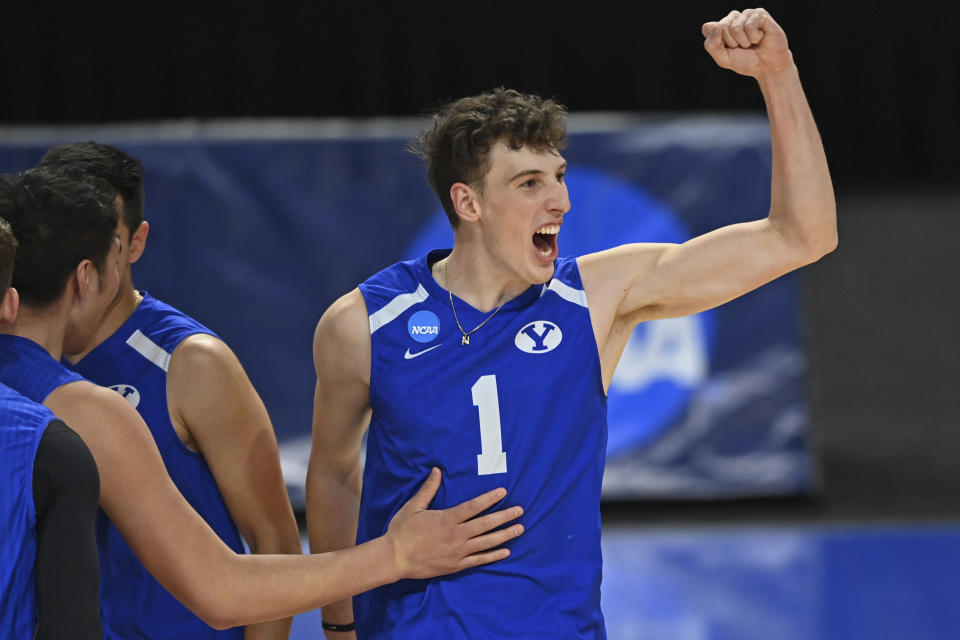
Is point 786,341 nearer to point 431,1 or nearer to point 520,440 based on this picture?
point 431,1

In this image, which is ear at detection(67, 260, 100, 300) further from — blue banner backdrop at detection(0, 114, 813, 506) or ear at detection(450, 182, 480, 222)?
blue banner backdrop at detection(0, 114, 813, 506)

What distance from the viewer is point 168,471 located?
2.69 m

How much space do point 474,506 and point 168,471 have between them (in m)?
0.73

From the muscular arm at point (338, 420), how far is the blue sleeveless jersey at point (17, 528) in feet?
3.55

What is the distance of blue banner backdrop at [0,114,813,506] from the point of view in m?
7.43

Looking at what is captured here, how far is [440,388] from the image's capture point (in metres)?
2.70

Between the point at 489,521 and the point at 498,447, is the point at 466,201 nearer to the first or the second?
the point at 498,447

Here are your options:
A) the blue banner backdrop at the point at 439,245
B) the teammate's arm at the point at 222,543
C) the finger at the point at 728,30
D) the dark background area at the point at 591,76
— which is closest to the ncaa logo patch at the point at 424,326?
the teammate's arm at the point at 222,543

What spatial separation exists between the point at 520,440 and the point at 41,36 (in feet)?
23.5

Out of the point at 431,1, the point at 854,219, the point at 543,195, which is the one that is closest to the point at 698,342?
the point at 854,219

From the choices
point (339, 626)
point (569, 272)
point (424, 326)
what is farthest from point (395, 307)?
point (339, 626)

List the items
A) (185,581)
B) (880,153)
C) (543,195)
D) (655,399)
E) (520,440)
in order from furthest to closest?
(880,153), (655,399), (543,195), (520,440), (185,581)

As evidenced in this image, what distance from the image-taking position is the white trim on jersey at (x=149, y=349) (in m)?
2.75

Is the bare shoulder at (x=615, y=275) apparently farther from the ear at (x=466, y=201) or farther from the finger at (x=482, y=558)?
the finger at (x=482, y=558)
